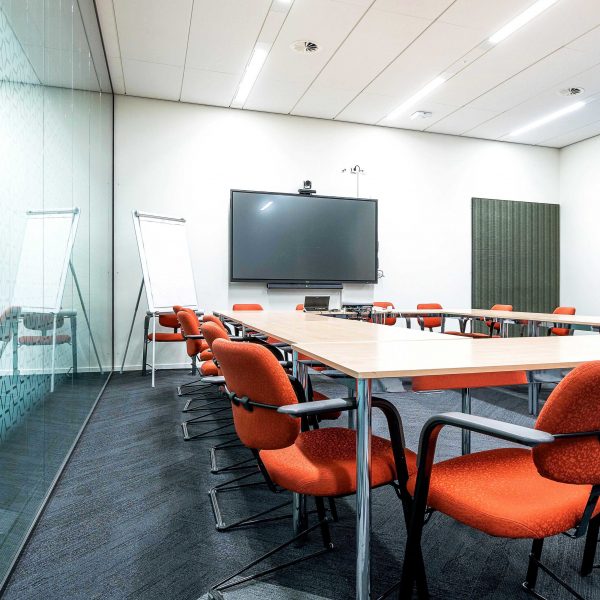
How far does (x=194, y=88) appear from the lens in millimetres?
5254

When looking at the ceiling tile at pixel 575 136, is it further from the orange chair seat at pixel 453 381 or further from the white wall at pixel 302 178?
the orange chair seat at pixel 453 381

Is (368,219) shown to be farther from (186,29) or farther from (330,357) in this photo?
(330,357)

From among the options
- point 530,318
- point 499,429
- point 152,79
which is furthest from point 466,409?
point 152,79

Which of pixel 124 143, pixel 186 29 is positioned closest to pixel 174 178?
pixel 124 143

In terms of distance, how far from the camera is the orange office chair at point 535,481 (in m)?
0.91

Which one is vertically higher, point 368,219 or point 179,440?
point 368,219

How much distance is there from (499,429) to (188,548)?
4.20 ft

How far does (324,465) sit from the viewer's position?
1272 mm

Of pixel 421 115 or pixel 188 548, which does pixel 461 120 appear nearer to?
pixel 421 115

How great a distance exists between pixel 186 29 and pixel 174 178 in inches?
72.2

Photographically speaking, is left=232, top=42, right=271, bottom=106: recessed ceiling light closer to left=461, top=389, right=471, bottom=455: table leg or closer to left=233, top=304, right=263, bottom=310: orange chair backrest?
left=233, top=304, right=263, bottom=310: orange chair backrest

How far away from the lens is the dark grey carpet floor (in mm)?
1435

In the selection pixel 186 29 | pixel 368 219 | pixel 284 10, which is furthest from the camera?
pixel 368 219

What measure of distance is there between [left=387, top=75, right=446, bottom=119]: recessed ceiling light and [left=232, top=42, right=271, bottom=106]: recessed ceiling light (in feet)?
6.34
